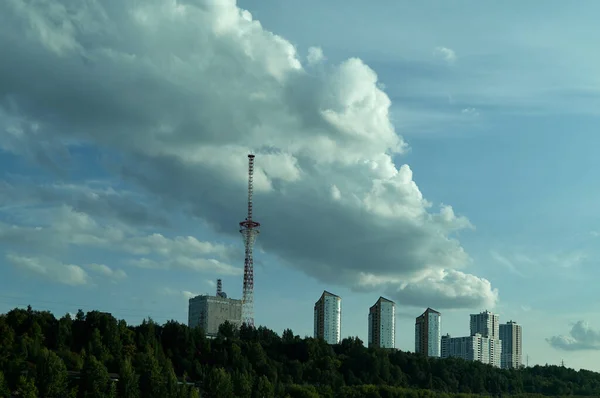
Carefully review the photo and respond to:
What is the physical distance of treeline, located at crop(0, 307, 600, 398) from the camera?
331 ft

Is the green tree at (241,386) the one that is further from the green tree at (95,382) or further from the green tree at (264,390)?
the green tree at (95,382)

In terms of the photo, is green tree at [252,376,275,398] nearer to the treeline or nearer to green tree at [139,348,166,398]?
the treeline

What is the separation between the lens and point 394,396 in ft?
431

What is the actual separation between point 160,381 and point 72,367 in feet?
40.9

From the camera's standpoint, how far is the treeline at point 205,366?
100812mm

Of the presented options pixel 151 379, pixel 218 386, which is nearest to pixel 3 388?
pixel 151 379

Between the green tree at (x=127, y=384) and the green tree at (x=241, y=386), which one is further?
the green tree at (x=241, y=386)

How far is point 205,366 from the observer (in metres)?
125

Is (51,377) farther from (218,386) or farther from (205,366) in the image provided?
(205,366)

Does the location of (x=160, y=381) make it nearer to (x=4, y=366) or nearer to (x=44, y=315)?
(x=4, y=366)

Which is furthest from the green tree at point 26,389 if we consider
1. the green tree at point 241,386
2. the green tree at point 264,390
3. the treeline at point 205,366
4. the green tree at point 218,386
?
the green tree at point 264,390

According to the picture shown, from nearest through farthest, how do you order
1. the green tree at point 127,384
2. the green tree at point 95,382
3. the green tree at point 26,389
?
the green tree at point 26,389 → the green tree at point 95,382 → the green tree at point 127,384

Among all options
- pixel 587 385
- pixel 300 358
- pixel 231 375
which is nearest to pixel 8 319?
pixel 231 375

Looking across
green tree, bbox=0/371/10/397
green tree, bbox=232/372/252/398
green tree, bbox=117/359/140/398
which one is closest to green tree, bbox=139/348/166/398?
green tree, bbox=117/359/140/398
